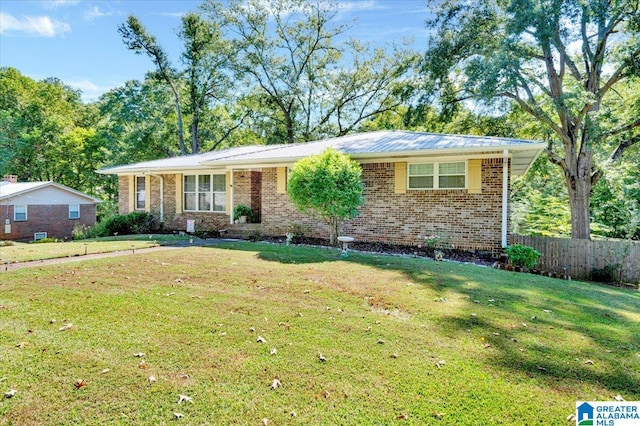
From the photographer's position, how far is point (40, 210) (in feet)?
80.4

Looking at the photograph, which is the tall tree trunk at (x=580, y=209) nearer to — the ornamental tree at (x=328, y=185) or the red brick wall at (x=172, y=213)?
the ornamental tree at (x=328, y=185)

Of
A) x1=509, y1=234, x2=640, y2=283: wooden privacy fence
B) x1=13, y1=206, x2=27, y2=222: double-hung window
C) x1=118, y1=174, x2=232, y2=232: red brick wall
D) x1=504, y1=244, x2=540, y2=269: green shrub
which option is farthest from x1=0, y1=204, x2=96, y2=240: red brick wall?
x1=509, y1=234, x2=640, y2=283: wooden privacy fence

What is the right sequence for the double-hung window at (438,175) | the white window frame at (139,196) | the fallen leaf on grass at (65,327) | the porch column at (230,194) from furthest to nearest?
the white window frame at (139,196), the porch column at (230,194), the double-hung window at (438,175), the fallen leaf on grass at (65,327)

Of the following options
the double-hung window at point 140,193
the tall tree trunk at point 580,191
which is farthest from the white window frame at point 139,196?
the tall tree trunk at point 580,191

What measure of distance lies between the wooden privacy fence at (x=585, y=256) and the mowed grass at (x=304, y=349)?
420 centimetres

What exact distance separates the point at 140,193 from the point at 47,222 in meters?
11.4

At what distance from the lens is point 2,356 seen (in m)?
3.60

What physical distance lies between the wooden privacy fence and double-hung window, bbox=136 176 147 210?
16.3 m

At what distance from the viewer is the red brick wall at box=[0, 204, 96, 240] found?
76.1ft

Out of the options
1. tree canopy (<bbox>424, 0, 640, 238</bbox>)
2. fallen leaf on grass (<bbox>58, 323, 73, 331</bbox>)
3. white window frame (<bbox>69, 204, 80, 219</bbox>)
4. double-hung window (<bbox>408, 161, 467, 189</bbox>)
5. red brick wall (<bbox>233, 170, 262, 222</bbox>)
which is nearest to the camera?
fallen leaf on grass (<bbox>58, 323, 73, 331</bbox>)

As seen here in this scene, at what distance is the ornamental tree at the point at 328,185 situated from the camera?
409 inches

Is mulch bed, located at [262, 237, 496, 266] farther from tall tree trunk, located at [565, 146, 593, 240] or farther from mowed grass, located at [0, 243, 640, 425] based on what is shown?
tall tree trunk, located at [565, 146, 593, 240]

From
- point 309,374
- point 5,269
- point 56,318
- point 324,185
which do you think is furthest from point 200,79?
point 309,374

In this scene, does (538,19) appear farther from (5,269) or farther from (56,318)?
(5,269)
